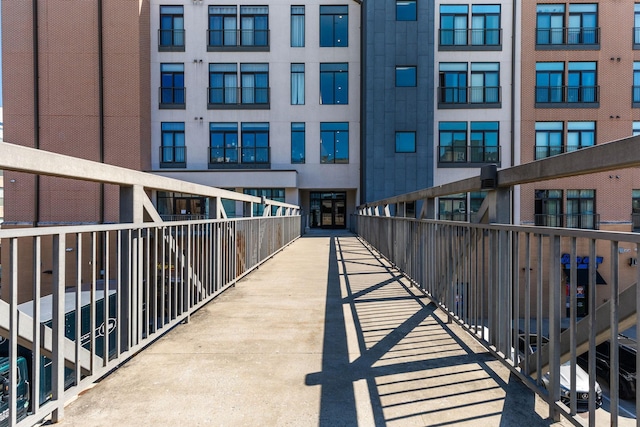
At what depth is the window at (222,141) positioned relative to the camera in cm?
2783

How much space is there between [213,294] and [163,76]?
26.8 metres

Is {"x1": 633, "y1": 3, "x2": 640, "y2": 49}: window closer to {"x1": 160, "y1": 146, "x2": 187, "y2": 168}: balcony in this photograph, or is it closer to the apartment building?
the apartment building

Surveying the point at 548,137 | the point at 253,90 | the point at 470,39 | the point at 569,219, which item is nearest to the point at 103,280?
the point at 253,90

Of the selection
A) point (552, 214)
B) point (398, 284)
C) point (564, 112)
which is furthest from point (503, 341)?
point (564, 112)

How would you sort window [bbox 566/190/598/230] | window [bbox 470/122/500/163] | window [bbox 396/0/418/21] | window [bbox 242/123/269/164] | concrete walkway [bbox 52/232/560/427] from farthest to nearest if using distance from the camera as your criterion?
A: window [bbox 242/123/269/164]
window [bbox 470/122/500/163]
window [bbox 396/0/418/21]
window [bbox 566/190/598/230]
concrete walkway [bbox 52/232/560/427]

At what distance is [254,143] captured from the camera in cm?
2808

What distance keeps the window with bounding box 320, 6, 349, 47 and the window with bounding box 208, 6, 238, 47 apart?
20.6 feet

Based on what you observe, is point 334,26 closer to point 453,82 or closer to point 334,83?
point 334,83

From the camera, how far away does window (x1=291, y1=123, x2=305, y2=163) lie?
92.1 feet

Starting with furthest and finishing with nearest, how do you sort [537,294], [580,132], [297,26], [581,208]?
[297,26], [580,132], [581,208], [537,294]

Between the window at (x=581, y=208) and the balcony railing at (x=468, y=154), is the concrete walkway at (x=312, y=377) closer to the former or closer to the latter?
the balcony railing at (x=468, y=154)

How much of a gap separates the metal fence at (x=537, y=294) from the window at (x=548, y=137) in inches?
1016

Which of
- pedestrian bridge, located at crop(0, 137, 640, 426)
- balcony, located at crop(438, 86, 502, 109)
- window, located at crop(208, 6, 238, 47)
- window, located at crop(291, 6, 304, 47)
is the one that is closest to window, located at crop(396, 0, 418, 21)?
balcony, located at crop(438, 86, 502, 109)

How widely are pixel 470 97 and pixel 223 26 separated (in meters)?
18.4
